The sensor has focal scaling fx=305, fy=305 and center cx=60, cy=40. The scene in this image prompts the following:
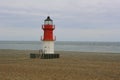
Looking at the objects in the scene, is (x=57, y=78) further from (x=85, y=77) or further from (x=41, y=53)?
(x=41, y=53)

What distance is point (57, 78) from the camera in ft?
53.7

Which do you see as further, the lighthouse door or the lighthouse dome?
the lighthouse dome

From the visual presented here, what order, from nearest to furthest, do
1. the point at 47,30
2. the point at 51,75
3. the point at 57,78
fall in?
1. the point at 57,78
2. the point at 51,75
3. the point at 47,30

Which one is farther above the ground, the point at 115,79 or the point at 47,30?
the point at 47,30

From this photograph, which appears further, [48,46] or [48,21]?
[48,21]

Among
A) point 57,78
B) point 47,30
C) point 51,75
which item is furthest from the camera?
point 47,30

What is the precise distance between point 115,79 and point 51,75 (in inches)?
143

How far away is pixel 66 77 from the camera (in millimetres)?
16750

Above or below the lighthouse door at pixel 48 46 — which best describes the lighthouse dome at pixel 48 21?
above

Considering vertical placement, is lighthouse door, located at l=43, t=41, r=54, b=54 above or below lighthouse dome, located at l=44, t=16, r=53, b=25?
below

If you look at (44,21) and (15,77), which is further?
(44,21)

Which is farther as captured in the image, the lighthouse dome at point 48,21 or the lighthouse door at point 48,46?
the lighthouse dome at point 48,21

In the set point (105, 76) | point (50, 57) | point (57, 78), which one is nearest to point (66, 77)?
point (57, 78)

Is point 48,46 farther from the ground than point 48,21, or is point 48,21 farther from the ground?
point 48,21
